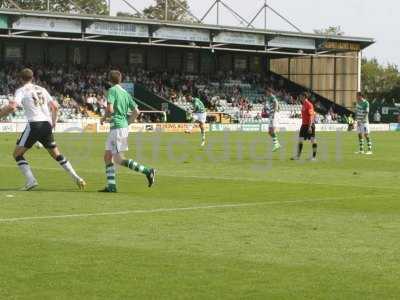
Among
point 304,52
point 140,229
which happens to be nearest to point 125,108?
point 140,229

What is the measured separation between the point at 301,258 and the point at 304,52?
74.6 meters

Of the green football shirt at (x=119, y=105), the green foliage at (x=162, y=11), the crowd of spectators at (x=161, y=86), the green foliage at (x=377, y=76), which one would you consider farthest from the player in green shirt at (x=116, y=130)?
the green foliage at (x=377, y=76)

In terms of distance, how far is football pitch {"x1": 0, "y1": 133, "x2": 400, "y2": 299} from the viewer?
8.45 metres

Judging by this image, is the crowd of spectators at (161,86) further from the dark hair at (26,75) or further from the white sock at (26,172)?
the dark hair at (26,75)

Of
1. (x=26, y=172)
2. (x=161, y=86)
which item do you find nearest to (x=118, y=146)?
(x=26, y=172)

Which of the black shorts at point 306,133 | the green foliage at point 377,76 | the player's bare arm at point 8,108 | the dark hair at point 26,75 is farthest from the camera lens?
the green foliage at point 377,76

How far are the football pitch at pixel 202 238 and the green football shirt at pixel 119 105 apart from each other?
4.02ft

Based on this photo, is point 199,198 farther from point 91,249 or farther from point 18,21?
point 18,21

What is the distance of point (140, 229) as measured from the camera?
12055 millimetres

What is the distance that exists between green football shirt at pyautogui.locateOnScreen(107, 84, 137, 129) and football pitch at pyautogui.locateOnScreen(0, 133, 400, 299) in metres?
1.22

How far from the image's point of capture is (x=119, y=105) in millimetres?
17438

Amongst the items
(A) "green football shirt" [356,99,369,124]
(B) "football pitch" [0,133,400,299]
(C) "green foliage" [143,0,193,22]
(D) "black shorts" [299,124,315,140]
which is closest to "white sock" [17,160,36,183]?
(B) "football pitch" [0,133,400,299]

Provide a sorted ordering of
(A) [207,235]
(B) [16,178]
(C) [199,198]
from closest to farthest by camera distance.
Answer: (A) [207,235], (C) [199,198], (B) [16,178]

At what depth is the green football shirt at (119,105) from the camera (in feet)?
57.2
